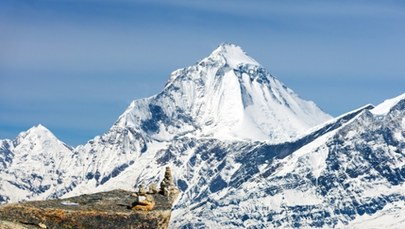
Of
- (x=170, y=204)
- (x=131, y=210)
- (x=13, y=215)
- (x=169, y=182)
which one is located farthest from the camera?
(x=169, y=182)

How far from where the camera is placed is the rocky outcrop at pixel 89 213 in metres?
36.1

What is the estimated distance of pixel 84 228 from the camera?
3703 cm

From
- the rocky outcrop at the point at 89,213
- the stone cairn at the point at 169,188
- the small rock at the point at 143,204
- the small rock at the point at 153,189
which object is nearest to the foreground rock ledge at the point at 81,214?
the rocky outcrop at the point at 89,213

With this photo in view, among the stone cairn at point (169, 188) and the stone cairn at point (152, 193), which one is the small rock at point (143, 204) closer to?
the stone cairn at point (152, 193)

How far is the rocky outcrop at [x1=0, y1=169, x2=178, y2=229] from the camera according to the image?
36.1 meters

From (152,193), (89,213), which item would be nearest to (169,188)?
(152,193)

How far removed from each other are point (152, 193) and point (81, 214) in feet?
20.3

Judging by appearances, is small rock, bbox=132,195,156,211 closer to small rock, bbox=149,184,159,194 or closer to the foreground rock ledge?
the foreground rock ledge

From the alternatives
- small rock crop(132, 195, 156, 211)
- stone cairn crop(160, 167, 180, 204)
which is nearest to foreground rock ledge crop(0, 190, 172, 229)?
small rock crop(132, 195, 156, 211)

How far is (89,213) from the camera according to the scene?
3738 centimetres

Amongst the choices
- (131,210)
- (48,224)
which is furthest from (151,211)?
(48,224)

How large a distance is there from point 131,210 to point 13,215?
433 centimetres

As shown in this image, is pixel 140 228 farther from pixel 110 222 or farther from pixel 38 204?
pixel 38 204

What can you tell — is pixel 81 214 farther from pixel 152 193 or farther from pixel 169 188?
pixel 169 188
